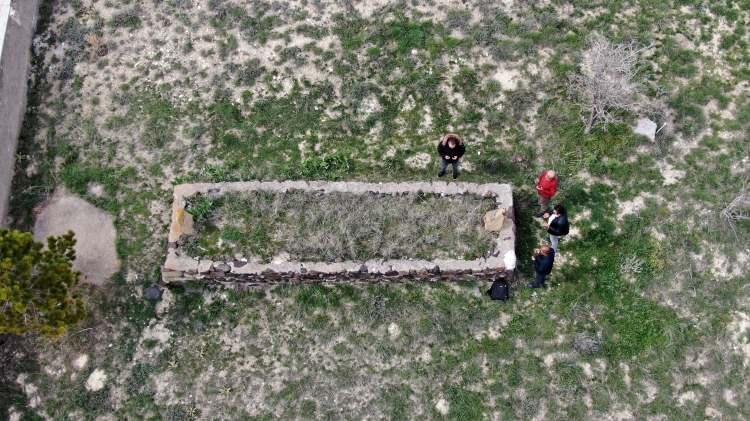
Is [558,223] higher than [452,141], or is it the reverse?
[452,141]

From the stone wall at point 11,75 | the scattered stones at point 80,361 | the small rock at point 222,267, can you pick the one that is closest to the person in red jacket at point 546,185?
the small rock at point 222,267

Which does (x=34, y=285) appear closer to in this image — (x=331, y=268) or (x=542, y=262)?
(x=331, y=268)

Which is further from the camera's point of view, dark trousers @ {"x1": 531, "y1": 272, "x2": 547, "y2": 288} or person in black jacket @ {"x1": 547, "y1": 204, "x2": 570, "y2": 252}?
dark trousers @ {"x1": 531, "y1": 272, "x2": 547, "y2": 288}

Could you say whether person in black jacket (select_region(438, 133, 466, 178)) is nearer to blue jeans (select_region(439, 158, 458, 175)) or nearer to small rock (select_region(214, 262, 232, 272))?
blue jeans (select_region(439, 158, 458, 175))

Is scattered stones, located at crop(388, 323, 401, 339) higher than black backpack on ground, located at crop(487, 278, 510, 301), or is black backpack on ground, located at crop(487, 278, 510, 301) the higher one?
black backpack on ground, located at crop(487, 278, 510, 301)

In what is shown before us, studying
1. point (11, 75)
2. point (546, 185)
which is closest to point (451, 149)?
point (546, 185)

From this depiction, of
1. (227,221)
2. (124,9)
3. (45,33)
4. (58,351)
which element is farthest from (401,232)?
(45,33)

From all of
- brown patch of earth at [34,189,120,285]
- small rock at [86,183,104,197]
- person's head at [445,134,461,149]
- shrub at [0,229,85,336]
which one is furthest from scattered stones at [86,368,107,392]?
person's head at [445,134,461,149]

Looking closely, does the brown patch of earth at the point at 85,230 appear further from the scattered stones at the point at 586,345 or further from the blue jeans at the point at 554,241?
the scattered stones at the point at 586,345
